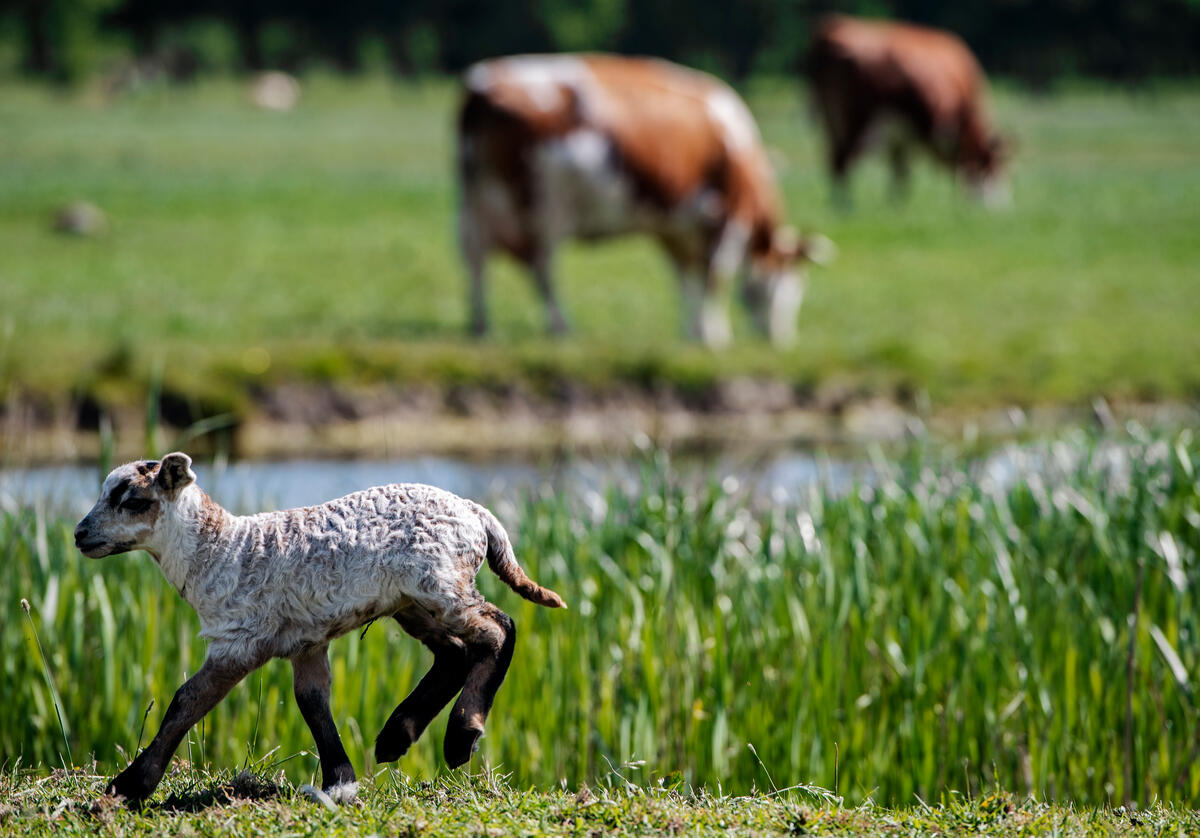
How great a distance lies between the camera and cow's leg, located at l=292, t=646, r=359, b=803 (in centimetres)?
230

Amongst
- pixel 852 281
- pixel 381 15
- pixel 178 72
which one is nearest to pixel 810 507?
pixel 852 281

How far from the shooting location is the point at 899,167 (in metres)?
26.2

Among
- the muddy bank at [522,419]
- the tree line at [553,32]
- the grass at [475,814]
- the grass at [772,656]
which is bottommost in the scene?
the tree line at [553,32]

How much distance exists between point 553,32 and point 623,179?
4373cm

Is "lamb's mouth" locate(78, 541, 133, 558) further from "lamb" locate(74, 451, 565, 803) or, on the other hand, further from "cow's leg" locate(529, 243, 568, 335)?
"cow's leg" locate(529, 243, 568, 335)

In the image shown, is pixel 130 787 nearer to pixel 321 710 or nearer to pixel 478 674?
pixel 321 710

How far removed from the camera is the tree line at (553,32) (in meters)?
48.9

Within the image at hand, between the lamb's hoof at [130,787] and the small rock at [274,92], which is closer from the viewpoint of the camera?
the lamb's hoof at [130,787]

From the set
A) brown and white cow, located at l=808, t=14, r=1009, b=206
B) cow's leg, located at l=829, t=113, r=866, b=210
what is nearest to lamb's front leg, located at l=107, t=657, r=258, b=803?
cow's leg, located at l=829, t=113, r=866, b=210

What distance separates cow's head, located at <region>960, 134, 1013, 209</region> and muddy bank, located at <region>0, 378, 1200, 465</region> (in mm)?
13325

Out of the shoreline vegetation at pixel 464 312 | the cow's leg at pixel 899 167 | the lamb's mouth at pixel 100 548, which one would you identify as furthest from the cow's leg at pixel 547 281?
the cow's leg at pixel 899 167

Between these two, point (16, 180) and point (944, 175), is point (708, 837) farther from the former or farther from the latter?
point (944, 175)

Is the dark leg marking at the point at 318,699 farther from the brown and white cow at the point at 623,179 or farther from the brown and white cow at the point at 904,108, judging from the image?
the brown and white cow at the point at 904,108

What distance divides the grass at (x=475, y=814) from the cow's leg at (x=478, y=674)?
29 cm
